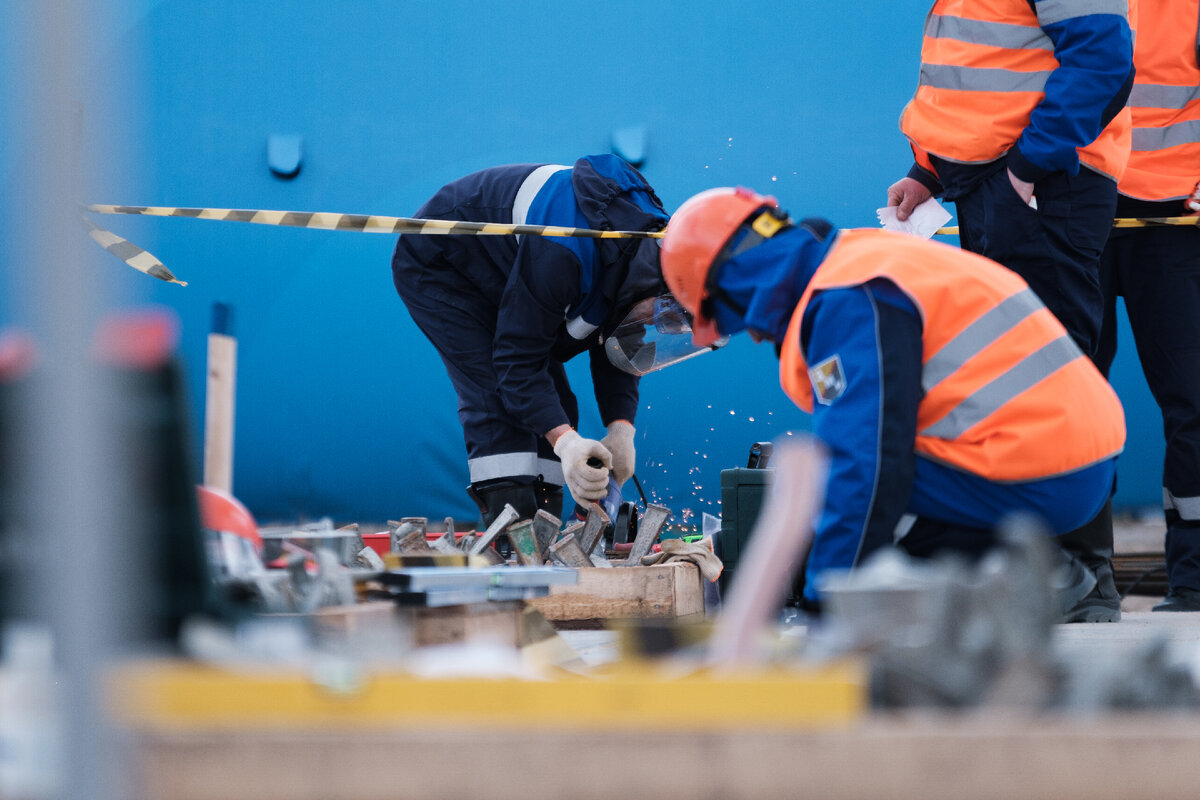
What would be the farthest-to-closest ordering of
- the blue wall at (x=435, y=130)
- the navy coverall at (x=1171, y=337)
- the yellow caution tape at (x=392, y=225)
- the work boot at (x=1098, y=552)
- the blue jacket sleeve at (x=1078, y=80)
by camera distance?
the blue wall at (x=435, y=130), the yellow caution tape at (x=392, y=225), the navy coverall at (x=1171, y=337), the work boot at (x=1098, y=552), the blue jacket sleeve at (x=1078, y=80)

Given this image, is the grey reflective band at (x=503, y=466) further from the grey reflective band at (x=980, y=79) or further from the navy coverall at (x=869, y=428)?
the navy coverall at (x=869, y=428)

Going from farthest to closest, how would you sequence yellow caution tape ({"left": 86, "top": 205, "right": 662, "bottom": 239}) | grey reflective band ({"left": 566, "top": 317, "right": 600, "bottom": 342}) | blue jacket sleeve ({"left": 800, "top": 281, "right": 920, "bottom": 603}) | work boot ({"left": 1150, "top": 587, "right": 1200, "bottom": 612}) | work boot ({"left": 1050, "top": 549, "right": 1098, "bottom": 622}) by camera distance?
1. grey reflective band ({"left": 566, "top": 317, "right": 600, "bottom": 342})
2. yellow caution tape ({"left": 86, "top": 205, "right": 662, "bottom": 239})
3. work boot ({"left": 1150, "top": 587, "right": 1200, "bottom": 612})
4. work boot ({"left": 1050, "top": 549, "right": 1098, "bottom": 622})
5. blue jacket sleeve ({"left": 800, "top": 281, "right": 920, "bottom": 603})

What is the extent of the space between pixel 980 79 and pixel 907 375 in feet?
4.29

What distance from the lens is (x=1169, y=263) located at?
3.18 m

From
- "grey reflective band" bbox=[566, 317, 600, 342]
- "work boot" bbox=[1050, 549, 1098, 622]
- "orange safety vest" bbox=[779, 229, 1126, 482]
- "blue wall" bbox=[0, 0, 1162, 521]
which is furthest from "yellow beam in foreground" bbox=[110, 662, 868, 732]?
"blue wall" bbox=[0, 0, 1162, 521]

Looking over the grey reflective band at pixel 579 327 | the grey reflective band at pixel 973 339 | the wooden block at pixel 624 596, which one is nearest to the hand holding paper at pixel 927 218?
the grey reflective band at pixel 579 327

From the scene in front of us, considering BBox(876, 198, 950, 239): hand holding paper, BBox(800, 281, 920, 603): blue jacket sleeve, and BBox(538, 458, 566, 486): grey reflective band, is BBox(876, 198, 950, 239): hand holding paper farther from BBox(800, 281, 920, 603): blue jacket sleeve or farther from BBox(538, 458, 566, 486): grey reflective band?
BBox(800, 281, 920, 603): blue jacket sleeve

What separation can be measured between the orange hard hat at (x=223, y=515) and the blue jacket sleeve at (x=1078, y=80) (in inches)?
81.7

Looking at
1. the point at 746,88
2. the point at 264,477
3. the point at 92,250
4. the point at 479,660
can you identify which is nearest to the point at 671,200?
the point at 746,88

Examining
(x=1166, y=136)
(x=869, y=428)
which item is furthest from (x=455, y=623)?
(x=1166, y=136)

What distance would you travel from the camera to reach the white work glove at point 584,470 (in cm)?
345

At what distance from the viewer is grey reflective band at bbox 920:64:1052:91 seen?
2883 mm

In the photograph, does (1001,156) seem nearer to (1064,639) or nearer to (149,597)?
(1064,639)

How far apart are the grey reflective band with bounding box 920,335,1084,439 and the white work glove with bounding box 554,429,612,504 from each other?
148 centimetres
